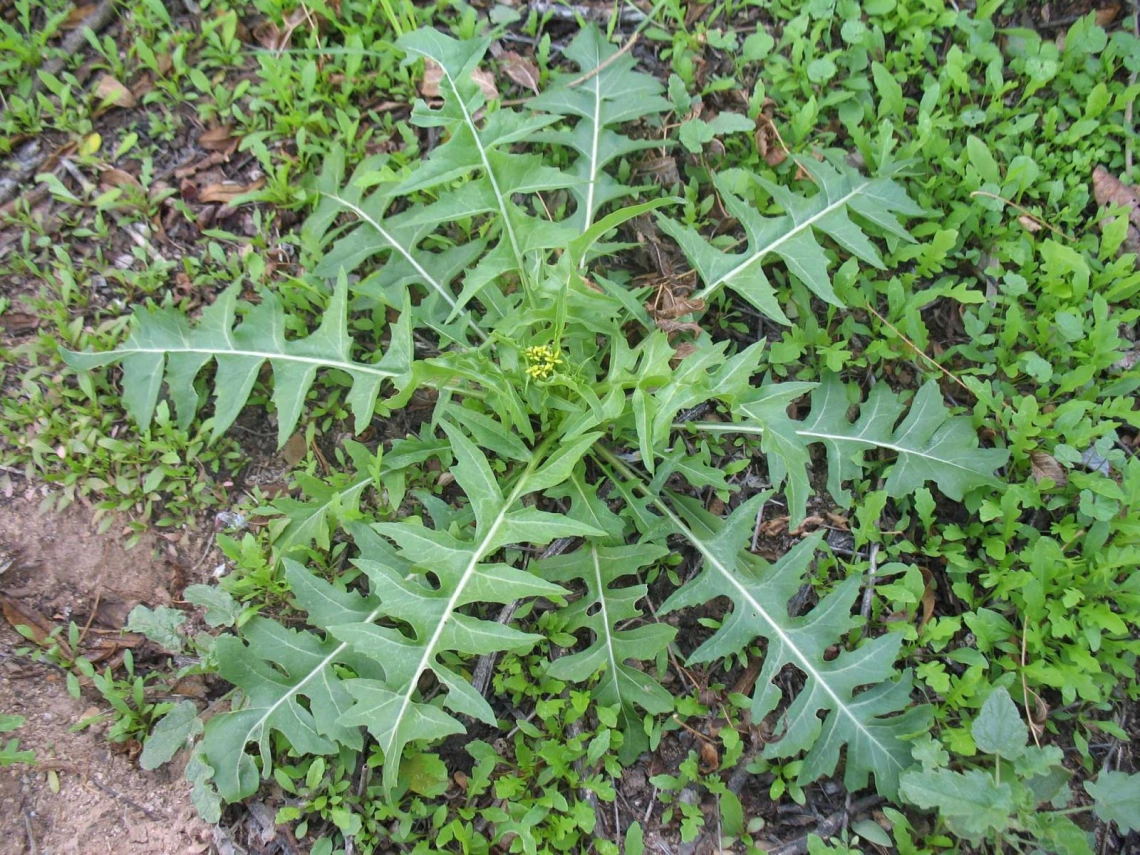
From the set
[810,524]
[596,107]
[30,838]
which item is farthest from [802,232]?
[30,838]

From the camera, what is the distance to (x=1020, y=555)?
3029mm

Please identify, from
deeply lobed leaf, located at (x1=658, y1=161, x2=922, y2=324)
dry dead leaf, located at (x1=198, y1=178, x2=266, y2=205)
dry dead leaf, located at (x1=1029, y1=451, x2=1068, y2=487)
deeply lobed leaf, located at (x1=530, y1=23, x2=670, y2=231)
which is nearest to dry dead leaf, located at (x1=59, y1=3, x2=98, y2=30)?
dry dead leaf, located at (x1=198, y1=178, x2=266, y2=205)

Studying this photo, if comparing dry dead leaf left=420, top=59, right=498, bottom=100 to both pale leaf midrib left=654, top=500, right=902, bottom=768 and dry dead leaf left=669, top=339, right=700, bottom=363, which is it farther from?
pale leaf midrib left=654, top=500, right=902, bottom=768

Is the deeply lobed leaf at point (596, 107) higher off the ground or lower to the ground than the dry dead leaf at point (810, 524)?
higher

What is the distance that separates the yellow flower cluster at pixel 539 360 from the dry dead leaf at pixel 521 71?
1437 mm

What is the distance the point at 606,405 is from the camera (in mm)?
2641

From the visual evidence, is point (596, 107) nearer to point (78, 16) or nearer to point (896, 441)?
point (896, 441)

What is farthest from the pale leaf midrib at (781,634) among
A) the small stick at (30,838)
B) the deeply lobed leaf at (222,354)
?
the small stick at (30,838)

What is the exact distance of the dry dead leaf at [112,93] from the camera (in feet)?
11.8

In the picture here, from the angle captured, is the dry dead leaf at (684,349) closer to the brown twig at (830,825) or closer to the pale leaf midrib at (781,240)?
the pale leaf midrib at (781,240)

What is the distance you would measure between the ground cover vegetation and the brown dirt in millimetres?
121

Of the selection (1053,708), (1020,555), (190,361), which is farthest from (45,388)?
(1053,708)

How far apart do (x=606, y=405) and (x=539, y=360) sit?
0.33 meters

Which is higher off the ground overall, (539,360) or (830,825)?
(539,360)
